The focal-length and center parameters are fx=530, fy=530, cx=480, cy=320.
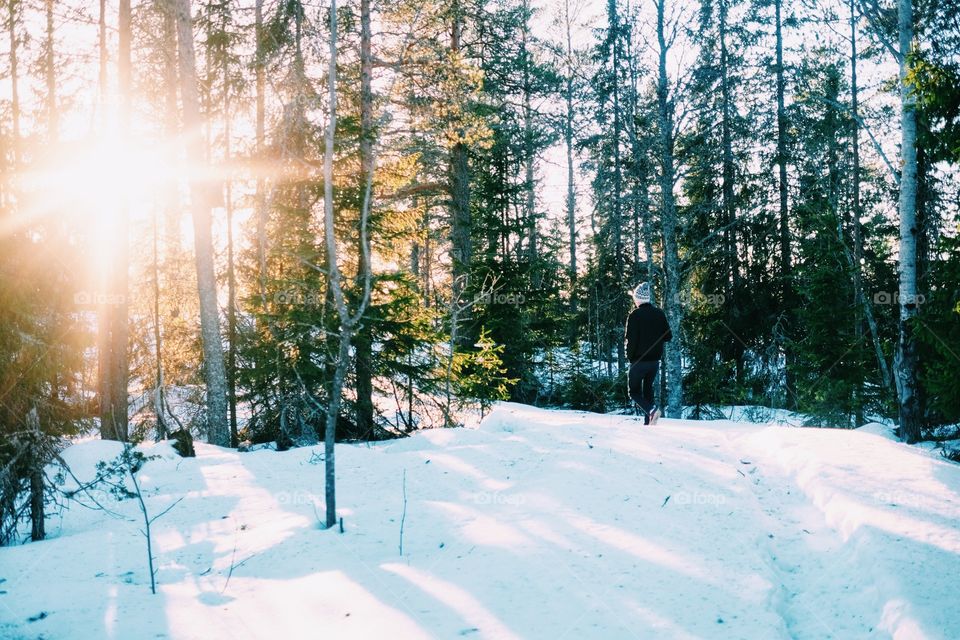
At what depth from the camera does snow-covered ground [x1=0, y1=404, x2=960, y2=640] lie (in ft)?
9.98

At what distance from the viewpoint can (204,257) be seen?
1126 centimetres

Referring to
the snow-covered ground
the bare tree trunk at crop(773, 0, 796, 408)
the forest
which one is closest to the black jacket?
the snow-covered ground

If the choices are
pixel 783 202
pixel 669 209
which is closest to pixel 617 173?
pixel 669 209

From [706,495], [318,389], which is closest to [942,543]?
[706,495]

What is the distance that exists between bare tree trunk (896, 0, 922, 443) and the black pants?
13.1 feet

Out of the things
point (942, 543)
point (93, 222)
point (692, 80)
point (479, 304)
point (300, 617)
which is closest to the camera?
point (300, 617)

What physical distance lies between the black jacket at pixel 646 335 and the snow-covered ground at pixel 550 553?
1904 millimetres

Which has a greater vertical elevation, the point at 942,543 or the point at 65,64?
the point at 65,64

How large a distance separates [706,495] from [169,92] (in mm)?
15235

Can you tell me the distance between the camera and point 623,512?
14.8 ft

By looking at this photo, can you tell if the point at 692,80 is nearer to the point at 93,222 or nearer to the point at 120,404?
the point at 93,222

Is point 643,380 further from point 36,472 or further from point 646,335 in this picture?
point 36,472

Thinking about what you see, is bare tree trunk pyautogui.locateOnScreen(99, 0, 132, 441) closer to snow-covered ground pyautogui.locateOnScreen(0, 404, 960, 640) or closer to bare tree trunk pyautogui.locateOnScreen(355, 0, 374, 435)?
bare tree trunk pyautogui.locateOnScreen(355, 0, 374, 435)

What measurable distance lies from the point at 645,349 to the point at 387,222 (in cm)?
635
